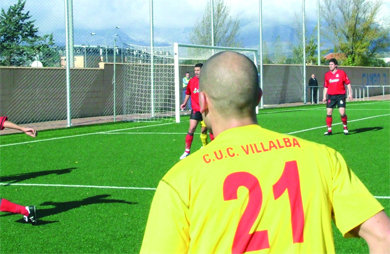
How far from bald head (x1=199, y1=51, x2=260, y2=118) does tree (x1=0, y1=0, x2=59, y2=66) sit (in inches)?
766

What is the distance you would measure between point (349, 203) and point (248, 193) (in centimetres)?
39

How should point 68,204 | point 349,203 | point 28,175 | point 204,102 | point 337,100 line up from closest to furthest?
point 349,203
point 204,102
point 68,204
point 28,175
point 337,100

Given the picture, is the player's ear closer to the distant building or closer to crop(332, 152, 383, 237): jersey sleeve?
crop(332, 152, 383, 237): jersey sleeve

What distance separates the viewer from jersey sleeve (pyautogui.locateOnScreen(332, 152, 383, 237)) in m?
2.15

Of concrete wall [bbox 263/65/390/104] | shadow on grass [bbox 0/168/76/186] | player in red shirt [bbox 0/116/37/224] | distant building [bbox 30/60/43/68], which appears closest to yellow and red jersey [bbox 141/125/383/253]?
player in red shirt [bbox 0/116/37/224]

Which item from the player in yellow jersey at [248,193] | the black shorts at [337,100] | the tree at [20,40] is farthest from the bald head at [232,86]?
the tree at [20,40]

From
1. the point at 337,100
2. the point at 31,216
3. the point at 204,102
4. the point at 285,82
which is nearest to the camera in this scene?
the point at 204,102

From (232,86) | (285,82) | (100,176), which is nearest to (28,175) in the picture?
(100,176)

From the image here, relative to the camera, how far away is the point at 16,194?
30.5ft

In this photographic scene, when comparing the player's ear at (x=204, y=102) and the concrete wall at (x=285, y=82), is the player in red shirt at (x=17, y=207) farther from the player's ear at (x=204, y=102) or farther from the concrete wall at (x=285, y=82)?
the concrete wall at (x=285, y=82)

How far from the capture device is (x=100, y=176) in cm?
1068

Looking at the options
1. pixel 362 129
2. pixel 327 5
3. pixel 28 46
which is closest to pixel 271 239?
pixel 362 129

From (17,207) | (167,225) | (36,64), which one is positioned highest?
(36,64)

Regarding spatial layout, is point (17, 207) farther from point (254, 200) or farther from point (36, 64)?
point (36, 64)
